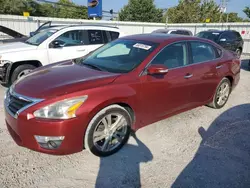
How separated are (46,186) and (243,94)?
538 centimetres

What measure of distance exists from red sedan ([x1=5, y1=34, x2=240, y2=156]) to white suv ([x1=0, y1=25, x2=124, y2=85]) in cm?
224

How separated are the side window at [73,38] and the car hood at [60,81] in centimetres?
303

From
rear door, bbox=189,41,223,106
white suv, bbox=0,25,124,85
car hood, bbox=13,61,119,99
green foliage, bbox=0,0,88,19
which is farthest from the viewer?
green foliage, bbox=0,0,88,19

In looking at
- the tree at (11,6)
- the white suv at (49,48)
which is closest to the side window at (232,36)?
the white suv at (49,48)

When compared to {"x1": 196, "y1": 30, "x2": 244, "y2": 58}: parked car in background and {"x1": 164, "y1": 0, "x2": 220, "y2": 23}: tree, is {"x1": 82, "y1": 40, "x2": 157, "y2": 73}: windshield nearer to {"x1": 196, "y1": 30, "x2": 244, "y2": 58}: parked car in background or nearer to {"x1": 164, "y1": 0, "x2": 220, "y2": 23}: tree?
{"x1": 196, "y1": 30, "x2": 244, "y2": 58}: parked car in background

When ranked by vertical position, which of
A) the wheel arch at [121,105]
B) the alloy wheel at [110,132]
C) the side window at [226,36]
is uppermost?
the side window at [226,36]

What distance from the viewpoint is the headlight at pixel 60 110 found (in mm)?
2361

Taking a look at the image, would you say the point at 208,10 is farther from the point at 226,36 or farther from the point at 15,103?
the point at 15,103

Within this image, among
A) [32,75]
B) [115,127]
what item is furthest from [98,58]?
[115,127]

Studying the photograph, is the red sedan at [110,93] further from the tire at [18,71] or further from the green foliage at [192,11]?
the green foliage at [192,11]

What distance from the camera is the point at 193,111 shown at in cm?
448

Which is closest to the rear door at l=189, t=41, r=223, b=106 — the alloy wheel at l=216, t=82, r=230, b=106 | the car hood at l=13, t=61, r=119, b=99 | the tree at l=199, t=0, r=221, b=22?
the alloy wheel at l=216, t=82, r=230, b=106

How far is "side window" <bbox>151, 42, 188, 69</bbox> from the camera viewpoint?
10.8 feet

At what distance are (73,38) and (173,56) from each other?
3.67 m
